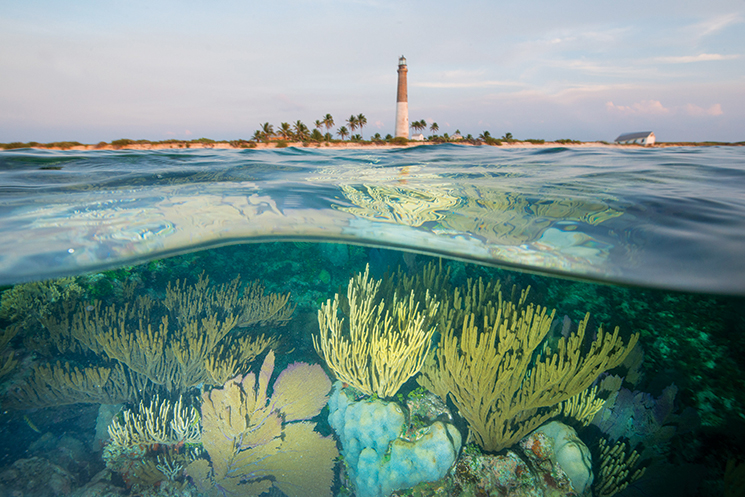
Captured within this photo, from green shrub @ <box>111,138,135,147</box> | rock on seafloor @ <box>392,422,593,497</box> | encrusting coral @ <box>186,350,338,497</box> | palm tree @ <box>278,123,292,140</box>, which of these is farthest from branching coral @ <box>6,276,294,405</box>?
palm tree @ <box>278,123,292,140</box>

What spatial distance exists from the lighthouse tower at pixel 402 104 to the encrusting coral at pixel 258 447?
1785 inches

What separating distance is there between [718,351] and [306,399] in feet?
16.0

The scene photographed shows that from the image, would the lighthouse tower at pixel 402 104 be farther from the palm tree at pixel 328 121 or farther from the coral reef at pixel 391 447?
the coral reef at pixel 391 447

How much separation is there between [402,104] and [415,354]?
1860 inches

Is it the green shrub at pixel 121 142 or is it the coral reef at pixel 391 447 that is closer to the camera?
the coral reef at pixel 391 447

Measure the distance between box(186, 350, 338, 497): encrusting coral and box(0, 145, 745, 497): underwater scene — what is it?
2cm

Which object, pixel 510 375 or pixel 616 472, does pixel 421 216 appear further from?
pixel 616 472

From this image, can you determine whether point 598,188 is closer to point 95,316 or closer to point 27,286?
point 95,316

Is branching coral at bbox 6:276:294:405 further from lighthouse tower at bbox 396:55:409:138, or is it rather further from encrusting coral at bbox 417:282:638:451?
lighthouse tower at bbox 396:55:409:138

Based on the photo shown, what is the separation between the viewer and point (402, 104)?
151ft

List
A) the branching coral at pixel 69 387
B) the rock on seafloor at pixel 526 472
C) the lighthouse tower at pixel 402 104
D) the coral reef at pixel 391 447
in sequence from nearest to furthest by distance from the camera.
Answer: the rock on seafloor at pixel 526 472 < the coral reef at pixel 391 447 < the branching coral at pixel 69 387 < the lighthouse tower at pixel 402 104

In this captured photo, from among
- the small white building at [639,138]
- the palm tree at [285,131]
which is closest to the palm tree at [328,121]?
the palm tree at [285,131]

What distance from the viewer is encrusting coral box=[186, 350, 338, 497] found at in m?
4.01

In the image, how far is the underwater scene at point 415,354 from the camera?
3.61 metres
